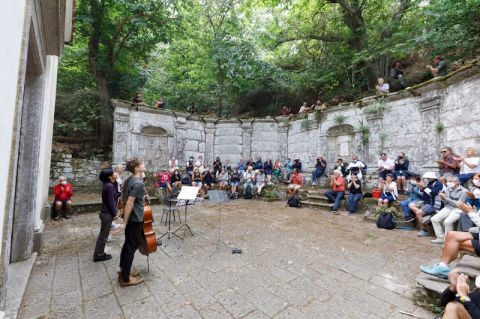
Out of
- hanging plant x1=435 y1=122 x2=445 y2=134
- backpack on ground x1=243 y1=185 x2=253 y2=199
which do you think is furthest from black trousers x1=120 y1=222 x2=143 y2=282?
hanging plant x1=435 y1=122 x2=445 y2=134

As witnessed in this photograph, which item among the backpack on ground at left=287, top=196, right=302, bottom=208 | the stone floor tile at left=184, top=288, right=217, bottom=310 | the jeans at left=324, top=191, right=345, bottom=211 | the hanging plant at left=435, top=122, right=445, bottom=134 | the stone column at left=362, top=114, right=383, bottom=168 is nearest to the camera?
the stone floor tile at left=184, top=288, right=217, bottom=310

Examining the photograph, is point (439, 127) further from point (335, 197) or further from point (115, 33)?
point (115, 33)

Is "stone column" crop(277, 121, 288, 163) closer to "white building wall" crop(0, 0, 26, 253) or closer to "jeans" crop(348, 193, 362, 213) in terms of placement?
"jeans" crop(348, 193, 362, 213)

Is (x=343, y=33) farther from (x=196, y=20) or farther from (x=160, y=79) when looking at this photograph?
(x=160, y=79)

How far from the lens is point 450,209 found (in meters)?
4.43

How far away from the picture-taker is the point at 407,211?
19.0 feet

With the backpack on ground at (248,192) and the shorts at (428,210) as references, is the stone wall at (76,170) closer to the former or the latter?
the backpack on ground at (248,192)

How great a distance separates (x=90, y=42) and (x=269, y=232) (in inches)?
500

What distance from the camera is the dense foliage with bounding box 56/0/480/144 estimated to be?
10625mm

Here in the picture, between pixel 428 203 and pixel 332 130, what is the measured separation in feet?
21.4

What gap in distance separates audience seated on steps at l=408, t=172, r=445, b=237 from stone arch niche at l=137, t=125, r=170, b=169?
10.9 metres

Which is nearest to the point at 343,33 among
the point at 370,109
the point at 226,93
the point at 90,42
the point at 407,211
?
the point at 370,109

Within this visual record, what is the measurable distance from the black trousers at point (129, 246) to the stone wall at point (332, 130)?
8.97m

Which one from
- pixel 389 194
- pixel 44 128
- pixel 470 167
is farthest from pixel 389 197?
pixel 44 128
